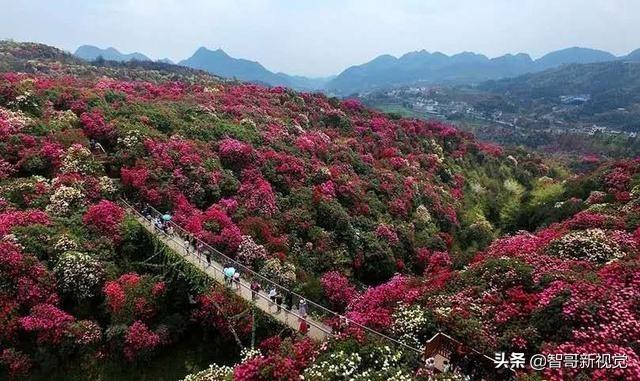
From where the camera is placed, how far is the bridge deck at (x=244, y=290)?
23172 millimetres

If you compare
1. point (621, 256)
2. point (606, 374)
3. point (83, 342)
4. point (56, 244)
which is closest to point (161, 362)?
point (83, 342)

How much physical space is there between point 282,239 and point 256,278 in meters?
6.97

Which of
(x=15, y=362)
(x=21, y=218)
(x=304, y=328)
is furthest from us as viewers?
(x=21, y=218)

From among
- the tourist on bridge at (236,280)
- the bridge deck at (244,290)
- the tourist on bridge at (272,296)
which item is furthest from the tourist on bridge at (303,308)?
the tourist on bridge at (236,280)

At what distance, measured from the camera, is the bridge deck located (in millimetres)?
23172

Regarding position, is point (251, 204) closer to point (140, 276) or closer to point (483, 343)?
point (140, 276)

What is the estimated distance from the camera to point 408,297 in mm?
23797

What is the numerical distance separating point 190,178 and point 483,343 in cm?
2379

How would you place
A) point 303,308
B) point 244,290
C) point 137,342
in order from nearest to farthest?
point 137,342
point 303,308
point 244,290

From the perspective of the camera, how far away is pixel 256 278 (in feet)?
87.5

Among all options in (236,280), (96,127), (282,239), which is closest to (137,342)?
(236,280)

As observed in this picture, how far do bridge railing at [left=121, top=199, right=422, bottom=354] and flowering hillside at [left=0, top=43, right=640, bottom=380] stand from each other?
0.81 meters

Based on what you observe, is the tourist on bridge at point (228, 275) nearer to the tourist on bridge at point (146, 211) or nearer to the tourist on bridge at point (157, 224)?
the tourist on bridge at point (157, 224)

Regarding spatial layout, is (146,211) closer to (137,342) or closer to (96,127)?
(137,342)
